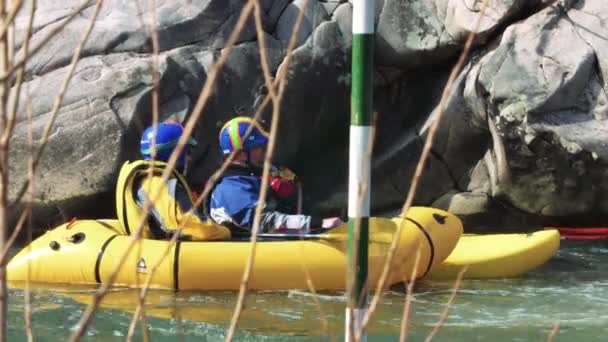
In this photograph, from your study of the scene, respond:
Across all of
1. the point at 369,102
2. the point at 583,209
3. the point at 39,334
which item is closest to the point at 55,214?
the point at 39,334

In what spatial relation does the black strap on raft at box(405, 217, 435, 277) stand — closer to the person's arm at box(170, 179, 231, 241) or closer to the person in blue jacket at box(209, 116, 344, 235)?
the person in blue jacket at box(209, 116, 344, 235)

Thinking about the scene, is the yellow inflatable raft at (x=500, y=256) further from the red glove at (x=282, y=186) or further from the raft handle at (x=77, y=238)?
the raft handle at (x=77, y=238)

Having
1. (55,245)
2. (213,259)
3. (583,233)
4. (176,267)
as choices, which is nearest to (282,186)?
(213,259)

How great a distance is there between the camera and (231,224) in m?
6.34

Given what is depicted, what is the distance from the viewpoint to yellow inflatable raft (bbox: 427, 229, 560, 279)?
6578mm

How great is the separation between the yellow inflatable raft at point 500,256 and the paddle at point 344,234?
2.67ft

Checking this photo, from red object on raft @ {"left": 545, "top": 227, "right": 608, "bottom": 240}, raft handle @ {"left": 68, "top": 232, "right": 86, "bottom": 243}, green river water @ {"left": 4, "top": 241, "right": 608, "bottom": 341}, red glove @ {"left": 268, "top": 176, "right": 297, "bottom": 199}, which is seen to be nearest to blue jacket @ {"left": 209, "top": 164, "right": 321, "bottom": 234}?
red glove @ {"left": 268, "top": 176, "right": 297, "bottom": 199}

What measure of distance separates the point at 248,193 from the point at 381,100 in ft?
9.83

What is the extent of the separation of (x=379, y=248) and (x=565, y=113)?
281 cm

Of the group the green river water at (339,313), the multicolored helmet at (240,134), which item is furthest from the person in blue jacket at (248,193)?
the green river water at (339,313)

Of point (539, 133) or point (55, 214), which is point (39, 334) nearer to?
point (55, 214)

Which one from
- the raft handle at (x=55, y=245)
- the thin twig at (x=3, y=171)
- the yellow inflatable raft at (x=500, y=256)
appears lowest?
the yellow inflatable raft at (x=500, y=256)

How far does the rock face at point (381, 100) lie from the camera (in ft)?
25.4

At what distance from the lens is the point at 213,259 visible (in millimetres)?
5965
